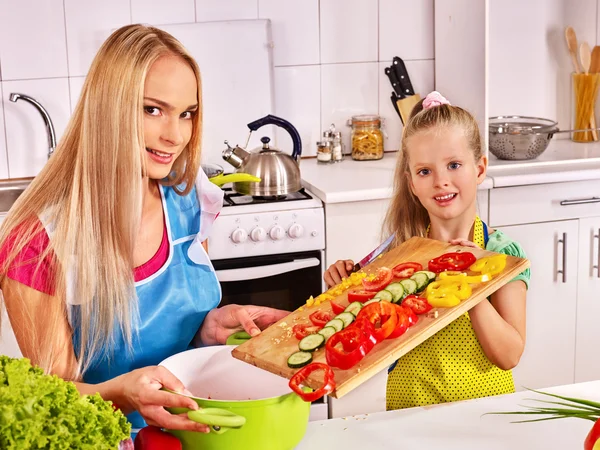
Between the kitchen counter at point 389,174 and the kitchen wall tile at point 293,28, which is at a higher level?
the kitchen wall tile at point 293,28

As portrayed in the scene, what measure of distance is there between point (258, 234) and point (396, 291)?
1.23 meters

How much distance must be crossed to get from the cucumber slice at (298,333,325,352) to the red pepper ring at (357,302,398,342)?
81mm

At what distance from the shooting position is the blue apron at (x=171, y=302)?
1.55m

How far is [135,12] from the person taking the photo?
9.92 feet

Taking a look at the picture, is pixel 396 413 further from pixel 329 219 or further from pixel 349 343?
pixel 329 219

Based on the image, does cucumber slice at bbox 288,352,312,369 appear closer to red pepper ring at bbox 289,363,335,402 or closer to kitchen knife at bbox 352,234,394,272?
red pepper ring at bbox 289,363,335,402

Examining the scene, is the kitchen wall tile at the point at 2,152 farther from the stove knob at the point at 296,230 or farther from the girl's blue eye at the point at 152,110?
the girl's blue eye at the point at 152,110

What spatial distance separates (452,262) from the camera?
150 centimetres

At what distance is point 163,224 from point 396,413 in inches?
24.0

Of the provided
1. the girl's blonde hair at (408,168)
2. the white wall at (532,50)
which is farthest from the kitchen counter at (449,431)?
the white wall at (532,50)

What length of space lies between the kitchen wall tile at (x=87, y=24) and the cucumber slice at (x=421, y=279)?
6.29ft


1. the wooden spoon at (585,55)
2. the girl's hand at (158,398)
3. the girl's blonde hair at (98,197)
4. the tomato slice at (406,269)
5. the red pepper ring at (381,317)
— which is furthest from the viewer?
the wooden spoon at (585,55)

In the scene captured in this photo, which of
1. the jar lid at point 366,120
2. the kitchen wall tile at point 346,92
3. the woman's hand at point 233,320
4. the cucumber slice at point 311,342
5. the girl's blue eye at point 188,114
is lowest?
the woman's hand at point 233,320

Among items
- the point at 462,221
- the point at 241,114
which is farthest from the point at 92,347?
the point at 241,114
